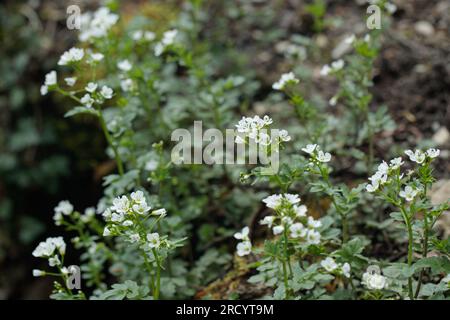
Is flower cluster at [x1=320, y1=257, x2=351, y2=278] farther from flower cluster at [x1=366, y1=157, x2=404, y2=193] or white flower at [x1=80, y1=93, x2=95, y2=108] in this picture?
white flower at [x1=80, y1=93, x2=95, y2=108]

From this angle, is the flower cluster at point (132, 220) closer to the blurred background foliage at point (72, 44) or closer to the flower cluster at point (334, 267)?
the flower cluster at point (334, 267)

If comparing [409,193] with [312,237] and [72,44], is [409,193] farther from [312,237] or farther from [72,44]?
[72,44]

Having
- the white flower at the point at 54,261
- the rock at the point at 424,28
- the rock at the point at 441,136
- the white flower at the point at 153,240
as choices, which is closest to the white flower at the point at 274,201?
the white flower at the point at 153,240

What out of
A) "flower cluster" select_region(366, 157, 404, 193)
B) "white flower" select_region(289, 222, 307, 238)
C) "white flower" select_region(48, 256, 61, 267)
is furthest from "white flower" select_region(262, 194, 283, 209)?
"white flower" select_region(48, 256, 61, 267)

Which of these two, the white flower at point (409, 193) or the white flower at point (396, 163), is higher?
the white flower at point (396, 163)

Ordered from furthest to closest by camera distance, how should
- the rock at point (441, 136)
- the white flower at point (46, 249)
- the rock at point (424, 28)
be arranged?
the rock at point (424, 28), the rock at point (441, 136), the white flower at point (46, 249)
